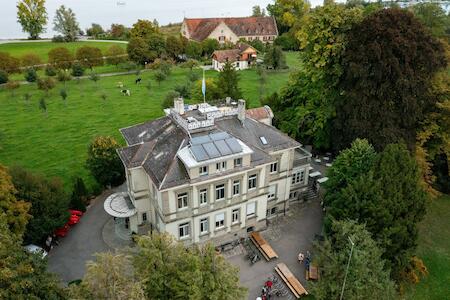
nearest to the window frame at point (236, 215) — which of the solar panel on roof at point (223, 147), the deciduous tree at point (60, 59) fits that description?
the solar panel on roof at point (223, 147)

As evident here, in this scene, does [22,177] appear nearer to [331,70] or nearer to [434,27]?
[331,70]

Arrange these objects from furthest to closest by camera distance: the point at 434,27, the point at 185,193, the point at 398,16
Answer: the point at 434,27 → the point at 398,16 → the point at 185,193

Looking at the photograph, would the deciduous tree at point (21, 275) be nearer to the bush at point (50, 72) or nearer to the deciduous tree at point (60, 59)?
the bush at point (50, 72)

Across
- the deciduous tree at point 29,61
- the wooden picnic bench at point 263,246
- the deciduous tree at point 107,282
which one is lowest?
the wooden picnic bench at point 263,246

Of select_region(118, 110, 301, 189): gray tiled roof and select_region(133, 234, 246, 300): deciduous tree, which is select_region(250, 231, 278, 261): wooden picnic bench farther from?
select_region(133, 234, 246, 300): deciduous tree

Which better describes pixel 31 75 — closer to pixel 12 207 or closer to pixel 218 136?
pixel 12 207

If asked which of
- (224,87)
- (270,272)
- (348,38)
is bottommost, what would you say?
(270,272)

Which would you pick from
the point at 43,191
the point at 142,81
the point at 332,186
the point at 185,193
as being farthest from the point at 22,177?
the point at 142,81
